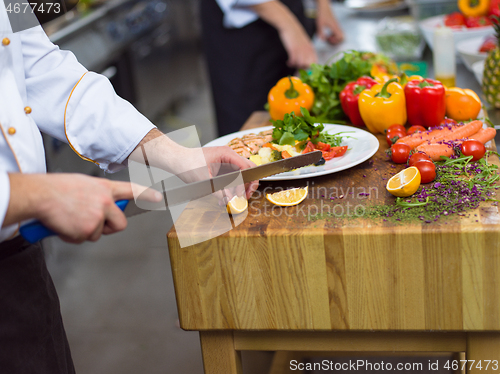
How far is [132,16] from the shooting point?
3.84 meters

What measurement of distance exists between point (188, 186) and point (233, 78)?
161cm

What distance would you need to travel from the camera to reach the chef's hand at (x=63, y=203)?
26.3 inches

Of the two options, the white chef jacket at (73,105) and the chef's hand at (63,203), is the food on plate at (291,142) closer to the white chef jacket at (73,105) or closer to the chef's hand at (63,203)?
the white chef jacket at (73,105)


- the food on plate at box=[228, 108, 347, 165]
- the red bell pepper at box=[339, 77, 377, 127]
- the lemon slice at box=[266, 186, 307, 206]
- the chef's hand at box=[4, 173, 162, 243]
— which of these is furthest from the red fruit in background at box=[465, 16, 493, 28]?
the chef's hand at box=[4, 173, 162, 243]

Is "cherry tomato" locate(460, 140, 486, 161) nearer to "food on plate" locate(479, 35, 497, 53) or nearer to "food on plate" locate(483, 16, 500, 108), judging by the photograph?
"food on plate" locate(483, 16, 500, 108)

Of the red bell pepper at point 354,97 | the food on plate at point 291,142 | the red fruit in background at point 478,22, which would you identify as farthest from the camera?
the red fruit in background at point 478,22

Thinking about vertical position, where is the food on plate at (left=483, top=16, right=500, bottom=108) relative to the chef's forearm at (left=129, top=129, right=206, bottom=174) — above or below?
below

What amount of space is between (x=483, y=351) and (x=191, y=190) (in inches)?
24.5

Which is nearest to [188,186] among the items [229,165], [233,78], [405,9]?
[229,165]

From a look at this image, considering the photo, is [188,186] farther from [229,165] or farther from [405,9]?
[405,9]

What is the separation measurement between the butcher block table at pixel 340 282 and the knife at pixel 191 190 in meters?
0.08

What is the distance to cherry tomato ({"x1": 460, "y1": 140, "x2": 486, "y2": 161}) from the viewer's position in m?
1.07

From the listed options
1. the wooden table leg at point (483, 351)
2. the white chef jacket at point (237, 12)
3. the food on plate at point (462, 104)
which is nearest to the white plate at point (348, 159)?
the food on plate at point (462, 104)

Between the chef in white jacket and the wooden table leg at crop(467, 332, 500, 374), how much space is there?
1.69 ft
